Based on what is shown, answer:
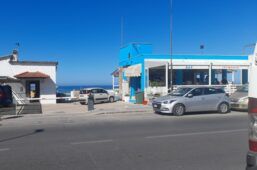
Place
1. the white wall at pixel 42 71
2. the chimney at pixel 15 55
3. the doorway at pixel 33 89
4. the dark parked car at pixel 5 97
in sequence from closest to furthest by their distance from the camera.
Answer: the dark parked car at pixel 5 97, the white wall at pixel 42 71, the doorway at pixel 33 89, the chimney at pixel 15 55

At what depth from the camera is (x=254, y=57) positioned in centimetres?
364

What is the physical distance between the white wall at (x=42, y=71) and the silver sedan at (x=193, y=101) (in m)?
16.3

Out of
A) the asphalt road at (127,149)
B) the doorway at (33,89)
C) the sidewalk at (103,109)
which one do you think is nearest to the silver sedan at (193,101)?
the sidewalk at (103,109)

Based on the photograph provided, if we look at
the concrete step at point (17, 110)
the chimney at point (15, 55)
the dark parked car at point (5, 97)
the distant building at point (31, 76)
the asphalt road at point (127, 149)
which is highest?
the chimney at point (15, 55)

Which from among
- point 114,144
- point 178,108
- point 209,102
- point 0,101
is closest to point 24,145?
point 114,144

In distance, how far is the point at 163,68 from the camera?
29.0 m

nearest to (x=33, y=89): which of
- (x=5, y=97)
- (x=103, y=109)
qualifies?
(x=5, y=97)

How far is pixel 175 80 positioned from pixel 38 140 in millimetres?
23130

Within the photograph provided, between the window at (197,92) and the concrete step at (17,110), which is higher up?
the window at (197,92)

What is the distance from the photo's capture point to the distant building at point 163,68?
27.0 m

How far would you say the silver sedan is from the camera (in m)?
17.4

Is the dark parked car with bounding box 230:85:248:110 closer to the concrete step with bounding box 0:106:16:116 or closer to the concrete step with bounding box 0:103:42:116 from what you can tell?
the concrete step with bounding box 0:103:42:116

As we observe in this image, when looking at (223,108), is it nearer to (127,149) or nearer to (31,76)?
(127,149)

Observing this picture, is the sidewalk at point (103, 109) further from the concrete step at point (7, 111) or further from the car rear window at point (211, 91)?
the car rear window at point (211, 91)
